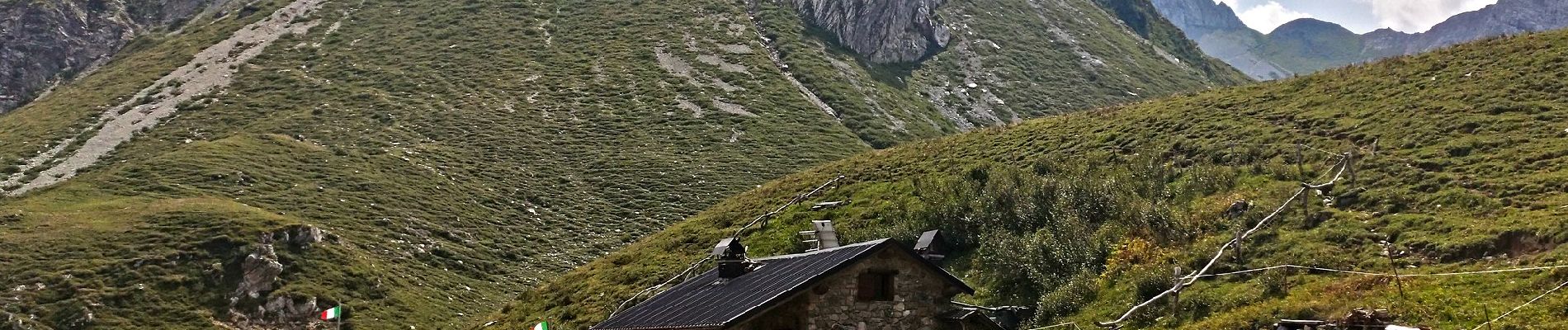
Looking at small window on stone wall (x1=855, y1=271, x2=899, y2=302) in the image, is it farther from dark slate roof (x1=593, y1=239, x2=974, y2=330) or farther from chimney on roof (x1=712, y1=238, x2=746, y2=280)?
chimney on roof (x1=712, y1=238, x2=746, y2=280)

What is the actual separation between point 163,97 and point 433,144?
2810 cm

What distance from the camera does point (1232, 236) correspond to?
3791cm

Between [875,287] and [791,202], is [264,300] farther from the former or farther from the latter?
[875,287]

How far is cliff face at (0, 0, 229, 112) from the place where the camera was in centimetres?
13100

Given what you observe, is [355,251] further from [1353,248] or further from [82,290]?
[1353,248]

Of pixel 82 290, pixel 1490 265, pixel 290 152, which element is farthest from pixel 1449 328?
pixel 290 152

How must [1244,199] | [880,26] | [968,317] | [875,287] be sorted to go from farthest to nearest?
[880,26]
[1244,199]
[968,317]
[875,287]

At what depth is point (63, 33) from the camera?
141 metres

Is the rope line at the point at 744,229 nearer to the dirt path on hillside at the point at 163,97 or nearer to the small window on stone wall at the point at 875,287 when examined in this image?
the small window on stone wall at the point at 875,287

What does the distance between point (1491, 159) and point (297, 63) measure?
342 feet

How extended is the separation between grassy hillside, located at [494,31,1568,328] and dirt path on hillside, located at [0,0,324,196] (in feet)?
146

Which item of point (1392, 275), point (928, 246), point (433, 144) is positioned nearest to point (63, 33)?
point (433, 144)

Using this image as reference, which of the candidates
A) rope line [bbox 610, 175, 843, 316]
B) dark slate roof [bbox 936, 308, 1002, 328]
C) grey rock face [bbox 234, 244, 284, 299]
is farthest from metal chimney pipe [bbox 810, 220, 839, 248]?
grey rock face [bbox 234, 244, 284, 299]

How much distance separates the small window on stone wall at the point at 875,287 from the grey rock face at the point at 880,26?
126578 millimetres
